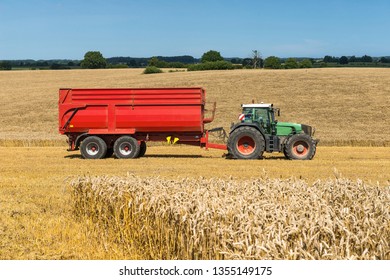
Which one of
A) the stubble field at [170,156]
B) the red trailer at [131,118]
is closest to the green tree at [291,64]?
the stubble field at [170,156]

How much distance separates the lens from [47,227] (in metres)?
9.90

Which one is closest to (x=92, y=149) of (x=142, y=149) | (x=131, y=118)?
(x=131, y=118)

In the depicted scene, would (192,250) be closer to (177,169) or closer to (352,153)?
(177,169)

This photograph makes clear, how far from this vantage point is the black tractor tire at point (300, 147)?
19.9 m

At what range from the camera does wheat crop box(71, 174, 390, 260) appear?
19.8 feet

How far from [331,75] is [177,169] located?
36.5 m

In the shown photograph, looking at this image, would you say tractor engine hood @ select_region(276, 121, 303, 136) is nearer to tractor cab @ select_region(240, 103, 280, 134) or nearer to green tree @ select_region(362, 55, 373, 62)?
tractor cab @ select_region(240, 103, 280, 134)

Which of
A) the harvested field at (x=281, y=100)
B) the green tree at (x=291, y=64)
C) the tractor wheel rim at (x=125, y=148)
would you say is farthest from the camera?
the green tree at (x=291, y=64)

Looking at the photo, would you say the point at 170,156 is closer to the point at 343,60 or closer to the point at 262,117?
the point at 262,117

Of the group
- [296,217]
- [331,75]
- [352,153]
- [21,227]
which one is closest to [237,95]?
[331,75]

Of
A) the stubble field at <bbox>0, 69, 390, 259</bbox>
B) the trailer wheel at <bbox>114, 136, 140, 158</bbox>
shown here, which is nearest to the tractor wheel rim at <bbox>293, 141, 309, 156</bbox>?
the stubble field at <bbox>0, 69, 390, 259</bbox>

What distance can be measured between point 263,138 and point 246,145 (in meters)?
0.72

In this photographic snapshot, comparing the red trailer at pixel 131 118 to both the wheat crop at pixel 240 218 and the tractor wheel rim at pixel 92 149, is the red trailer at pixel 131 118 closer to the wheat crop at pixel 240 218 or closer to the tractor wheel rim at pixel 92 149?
the tractor wheel rim at pixel 92 149

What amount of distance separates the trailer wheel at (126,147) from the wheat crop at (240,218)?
10.1 meters
